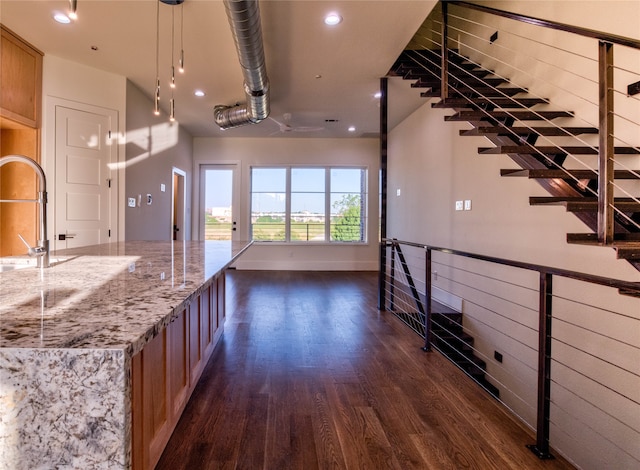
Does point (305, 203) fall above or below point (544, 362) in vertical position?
above

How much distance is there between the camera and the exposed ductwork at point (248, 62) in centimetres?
241

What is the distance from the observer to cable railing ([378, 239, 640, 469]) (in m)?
1.74

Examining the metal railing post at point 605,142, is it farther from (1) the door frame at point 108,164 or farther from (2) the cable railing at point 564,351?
(1) the door frame at point 108,164

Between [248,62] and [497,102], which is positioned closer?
[497,102]

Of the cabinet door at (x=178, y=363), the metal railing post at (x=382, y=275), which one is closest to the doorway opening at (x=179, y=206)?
the metal railing post at (x=382, y=275)

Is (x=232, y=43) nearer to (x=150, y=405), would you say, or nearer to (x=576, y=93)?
(x=576, y=93)

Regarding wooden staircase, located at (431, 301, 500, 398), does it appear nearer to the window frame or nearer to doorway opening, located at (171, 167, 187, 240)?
the window frame

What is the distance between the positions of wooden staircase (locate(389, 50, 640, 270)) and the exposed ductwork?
5.54 ft

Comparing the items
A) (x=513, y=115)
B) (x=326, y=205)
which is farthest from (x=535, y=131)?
(x=326, y=205)

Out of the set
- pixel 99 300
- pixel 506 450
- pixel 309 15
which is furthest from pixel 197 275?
pixel 309 15

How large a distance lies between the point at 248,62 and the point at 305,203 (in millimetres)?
4600

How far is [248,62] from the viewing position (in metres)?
3.18

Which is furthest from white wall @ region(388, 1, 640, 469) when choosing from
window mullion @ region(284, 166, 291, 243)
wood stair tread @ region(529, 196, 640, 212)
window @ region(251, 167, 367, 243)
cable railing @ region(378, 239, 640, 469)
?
window mullion @ region(284, 166, 291, 243)

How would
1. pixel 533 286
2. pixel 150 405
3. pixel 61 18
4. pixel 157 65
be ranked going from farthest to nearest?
pixel 157 65 < pixel 61 18 < pixel 533 286 < pixel 150 405
